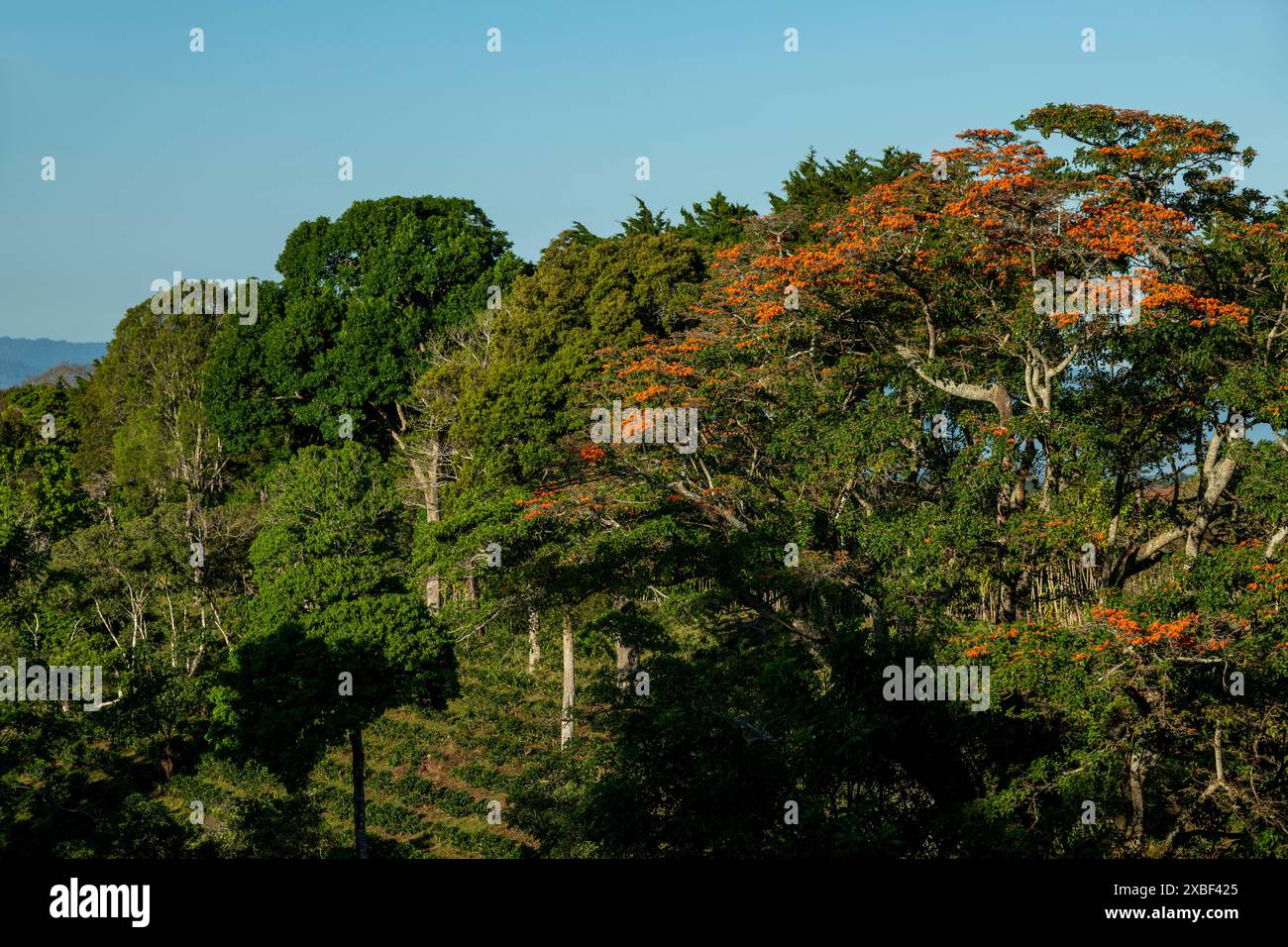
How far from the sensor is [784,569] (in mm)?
23641

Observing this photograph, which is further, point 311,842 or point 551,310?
point 551,310

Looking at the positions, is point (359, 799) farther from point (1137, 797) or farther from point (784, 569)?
point (1137, 797)

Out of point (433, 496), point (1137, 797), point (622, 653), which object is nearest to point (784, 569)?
point (1137, 797)

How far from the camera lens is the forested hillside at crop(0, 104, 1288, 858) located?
17.3m

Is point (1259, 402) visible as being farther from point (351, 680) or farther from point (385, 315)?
point (385, 315)

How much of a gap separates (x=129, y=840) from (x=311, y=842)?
12.0 ft

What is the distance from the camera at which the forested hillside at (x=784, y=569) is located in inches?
683

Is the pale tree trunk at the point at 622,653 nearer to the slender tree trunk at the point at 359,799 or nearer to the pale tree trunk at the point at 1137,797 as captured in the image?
the slender tree trunk at the point at 359,799

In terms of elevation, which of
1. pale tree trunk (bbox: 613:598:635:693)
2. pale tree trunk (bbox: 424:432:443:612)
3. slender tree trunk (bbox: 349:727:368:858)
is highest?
pale tree trunk (bbox: 424:432:443:612)

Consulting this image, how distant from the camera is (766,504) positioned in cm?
2603

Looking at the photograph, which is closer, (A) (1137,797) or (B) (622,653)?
(A) (1137,797)

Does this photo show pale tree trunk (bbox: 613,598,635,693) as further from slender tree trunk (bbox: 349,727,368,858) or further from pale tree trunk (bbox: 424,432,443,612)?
pale tree trunk (bbox: 424,432,443,612)

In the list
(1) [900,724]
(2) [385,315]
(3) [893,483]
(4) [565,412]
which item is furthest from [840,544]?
(2) [385,315]

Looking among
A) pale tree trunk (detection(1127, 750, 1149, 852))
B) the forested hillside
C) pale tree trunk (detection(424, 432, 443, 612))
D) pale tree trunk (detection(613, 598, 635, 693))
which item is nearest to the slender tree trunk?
the forested hillside
